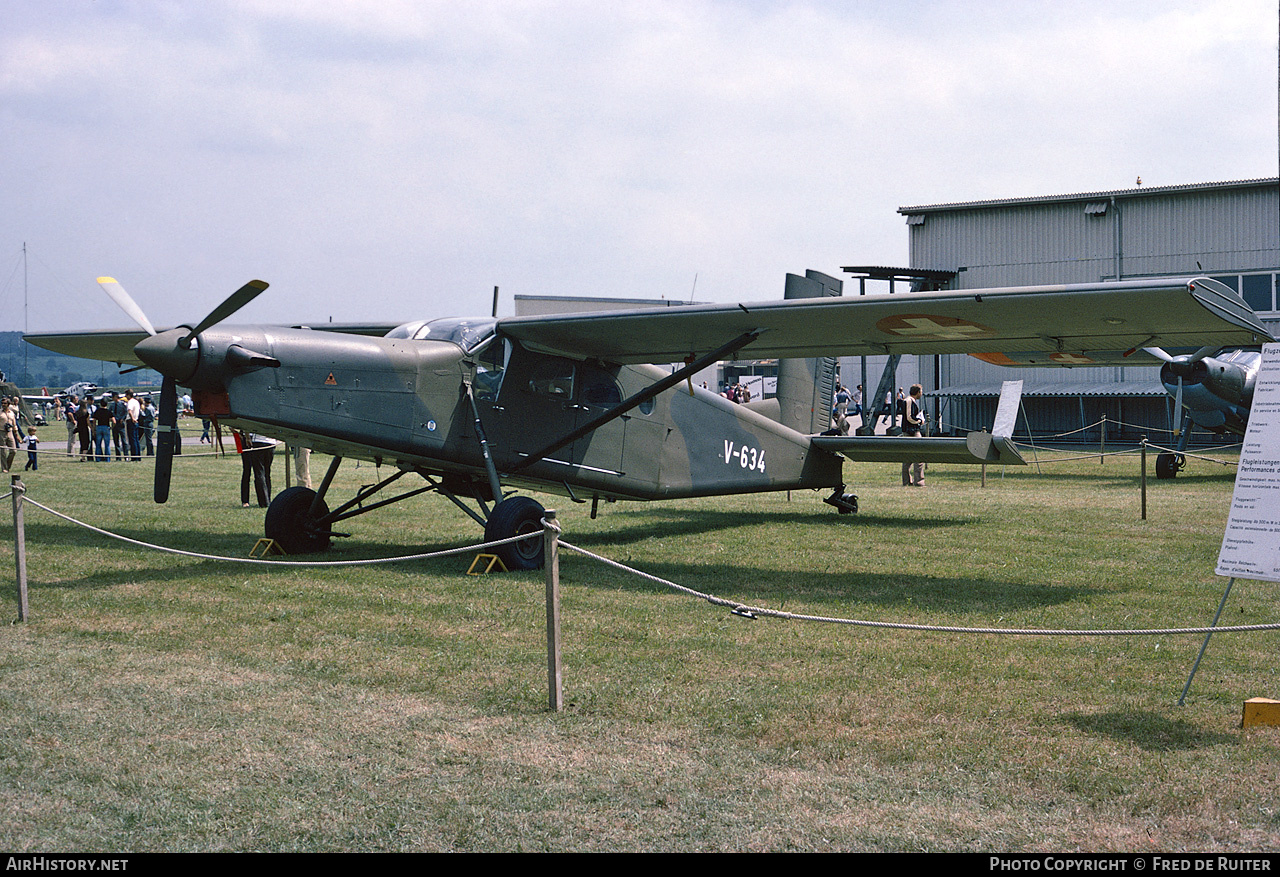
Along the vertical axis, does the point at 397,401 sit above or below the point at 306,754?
above

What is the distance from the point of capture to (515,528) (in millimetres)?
9883

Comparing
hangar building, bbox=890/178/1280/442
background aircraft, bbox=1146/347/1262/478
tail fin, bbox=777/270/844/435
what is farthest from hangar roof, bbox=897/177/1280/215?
tail fin, bbox=777/270/844/435

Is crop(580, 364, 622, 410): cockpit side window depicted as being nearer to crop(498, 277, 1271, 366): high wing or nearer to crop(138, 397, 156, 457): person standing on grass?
crop(498, 277, 1271, 366): high wing

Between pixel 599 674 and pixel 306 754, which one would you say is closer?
pixel 306 754

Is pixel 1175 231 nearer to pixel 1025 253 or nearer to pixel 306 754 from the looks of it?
pixel 1025 253

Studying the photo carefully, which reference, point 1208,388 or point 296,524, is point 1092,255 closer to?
point 1208,388

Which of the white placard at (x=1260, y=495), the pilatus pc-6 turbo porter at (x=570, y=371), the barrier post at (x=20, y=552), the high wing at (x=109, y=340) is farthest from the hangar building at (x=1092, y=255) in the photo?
the barrier post at (x=20, y=552)

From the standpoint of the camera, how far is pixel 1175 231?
115 ft

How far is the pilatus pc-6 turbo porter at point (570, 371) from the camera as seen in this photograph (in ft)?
28.0

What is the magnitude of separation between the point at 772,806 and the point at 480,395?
22.2 ft

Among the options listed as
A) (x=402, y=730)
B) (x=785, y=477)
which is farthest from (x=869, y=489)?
(x=402, y=730)

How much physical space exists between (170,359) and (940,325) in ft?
21.5

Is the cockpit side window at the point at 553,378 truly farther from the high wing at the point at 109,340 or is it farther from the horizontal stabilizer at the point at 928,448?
the horizontal stabilizer at the point at 928,448

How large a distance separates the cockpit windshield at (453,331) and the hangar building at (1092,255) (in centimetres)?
2855
